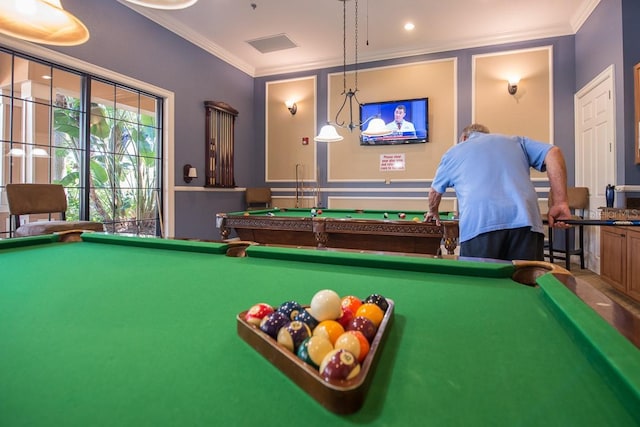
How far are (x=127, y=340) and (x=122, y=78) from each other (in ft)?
13.9

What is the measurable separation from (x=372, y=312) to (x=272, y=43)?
5.40 meters

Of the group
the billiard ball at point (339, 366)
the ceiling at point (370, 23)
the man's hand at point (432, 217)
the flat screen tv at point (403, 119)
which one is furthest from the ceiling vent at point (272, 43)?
the billiard ball at point (339, 366)

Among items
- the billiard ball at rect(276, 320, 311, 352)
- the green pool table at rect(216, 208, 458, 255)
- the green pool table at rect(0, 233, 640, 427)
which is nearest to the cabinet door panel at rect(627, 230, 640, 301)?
the green pool table at rect(216, 208, 458, 255)

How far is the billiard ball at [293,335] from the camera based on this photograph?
0.61 m

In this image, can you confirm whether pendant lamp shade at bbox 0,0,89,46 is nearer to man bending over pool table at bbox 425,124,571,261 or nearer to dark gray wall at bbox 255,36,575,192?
man bending over pool table at bbox 425,124,571,261

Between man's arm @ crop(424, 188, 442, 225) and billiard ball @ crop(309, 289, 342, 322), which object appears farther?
man's arm @ crop(424, 188, 442, 225)

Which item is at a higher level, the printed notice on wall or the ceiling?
the ceiling

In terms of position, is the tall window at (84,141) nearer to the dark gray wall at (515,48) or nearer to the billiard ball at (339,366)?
the dark gray wall at (515,48)

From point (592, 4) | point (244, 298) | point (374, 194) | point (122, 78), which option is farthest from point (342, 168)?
point (244, 298)

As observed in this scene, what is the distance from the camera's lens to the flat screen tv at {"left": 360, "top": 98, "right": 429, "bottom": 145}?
5.40 metres

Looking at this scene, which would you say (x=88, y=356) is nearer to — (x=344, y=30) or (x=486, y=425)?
(x=486, y=425)

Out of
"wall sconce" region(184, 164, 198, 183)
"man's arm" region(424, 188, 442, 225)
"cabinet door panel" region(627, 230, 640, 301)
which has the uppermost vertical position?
"wall sconce" region(184, 164, 198, 183)

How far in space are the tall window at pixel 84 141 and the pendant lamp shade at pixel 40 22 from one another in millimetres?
2191

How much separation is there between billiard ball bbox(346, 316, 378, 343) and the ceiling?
4396 mm
